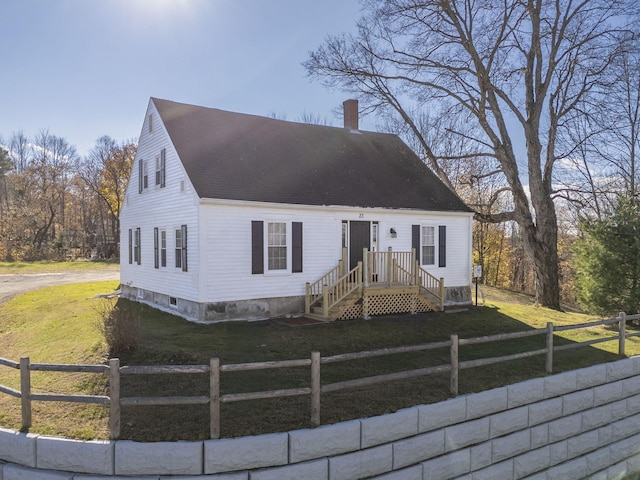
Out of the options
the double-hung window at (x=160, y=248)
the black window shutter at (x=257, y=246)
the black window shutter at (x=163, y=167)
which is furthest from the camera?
the double-hung window at (x=160, y=248)

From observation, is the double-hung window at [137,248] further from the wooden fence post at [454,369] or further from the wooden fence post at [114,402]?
the wooden fence post at [454,369]

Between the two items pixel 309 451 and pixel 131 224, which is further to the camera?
pixel 131 224

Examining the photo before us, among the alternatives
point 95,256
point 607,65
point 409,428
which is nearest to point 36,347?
point 409,428

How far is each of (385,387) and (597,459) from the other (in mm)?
4292

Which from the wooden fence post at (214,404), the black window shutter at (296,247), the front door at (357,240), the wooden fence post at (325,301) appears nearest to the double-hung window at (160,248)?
the black window shutter at (296,247)

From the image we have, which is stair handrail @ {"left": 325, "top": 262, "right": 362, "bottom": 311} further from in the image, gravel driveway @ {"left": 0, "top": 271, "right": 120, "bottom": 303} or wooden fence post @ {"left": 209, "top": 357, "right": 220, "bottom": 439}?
gravel driveway @ {"left": 0, "top": 271, "right": 120, "bottom": 303}

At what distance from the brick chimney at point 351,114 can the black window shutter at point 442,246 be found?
6237mm

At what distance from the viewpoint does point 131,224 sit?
17.6 m

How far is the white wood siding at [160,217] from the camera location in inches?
505

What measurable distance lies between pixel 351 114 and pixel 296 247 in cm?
851

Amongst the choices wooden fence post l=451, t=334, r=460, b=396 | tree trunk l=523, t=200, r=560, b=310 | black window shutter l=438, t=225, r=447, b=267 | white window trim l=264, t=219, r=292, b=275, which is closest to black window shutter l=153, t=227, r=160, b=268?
white window trim l=264, t=219, r=292, b=275

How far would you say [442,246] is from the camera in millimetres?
16203

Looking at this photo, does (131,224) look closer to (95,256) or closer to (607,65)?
(607,65)

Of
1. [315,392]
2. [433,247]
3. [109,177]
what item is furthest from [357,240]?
[109,177]
